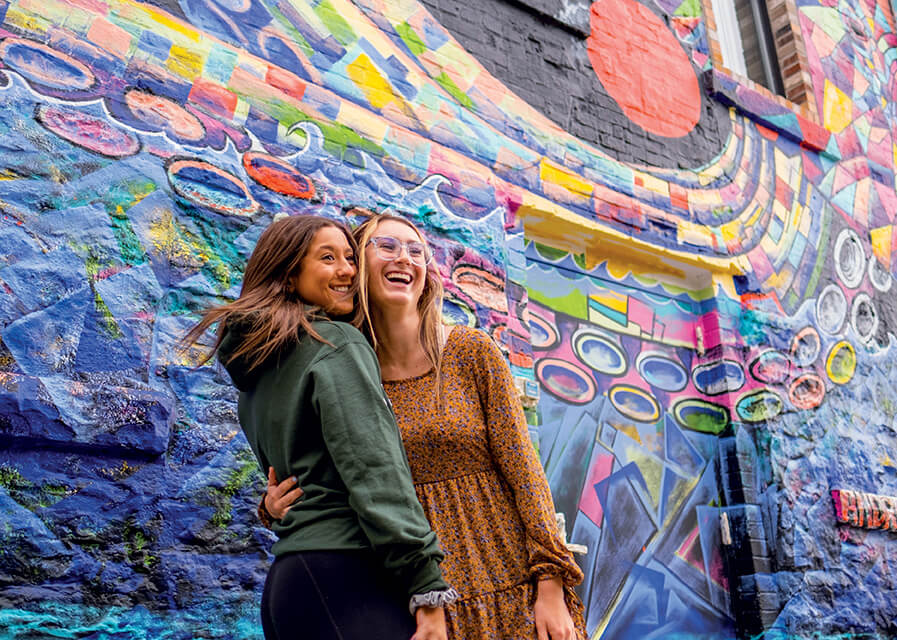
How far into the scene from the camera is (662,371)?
4641mm

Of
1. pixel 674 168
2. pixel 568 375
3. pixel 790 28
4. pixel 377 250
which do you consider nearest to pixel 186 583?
pixel 377 250

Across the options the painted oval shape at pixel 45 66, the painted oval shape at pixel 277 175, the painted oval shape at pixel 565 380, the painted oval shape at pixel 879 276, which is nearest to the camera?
the painted oval shape at pixel 45 66

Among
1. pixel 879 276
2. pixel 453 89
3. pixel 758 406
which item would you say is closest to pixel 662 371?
pixel 758 406

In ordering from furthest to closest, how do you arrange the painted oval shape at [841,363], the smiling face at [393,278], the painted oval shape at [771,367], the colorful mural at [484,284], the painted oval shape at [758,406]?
the painted oval shape at [841,363] < the painted oval shape at [771,367] < the painted oval shape at [758,406] < the colorful mural at [484,284] < the smiling face at [393,278]

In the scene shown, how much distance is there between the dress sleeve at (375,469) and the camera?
1.32 meters

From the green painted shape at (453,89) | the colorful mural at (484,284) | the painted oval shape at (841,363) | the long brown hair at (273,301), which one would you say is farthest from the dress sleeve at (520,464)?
the painted oval shape at (841,363)

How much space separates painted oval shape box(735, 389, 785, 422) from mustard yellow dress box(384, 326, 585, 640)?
3.39 meters

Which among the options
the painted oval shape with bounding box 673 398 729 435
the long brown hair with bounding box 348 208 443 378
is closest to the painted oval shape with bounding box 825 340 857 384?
the painted oval shape with bounding box 673 398 729 435

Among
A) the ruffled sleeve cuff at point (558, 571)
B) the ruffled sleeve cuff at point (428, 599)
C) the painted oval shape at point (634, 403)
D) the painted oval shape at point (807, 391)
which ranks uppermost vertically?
the painted oval shape at point (807, 391)

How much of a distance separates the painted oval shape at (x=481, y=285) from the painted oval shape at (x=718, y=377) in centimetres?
166

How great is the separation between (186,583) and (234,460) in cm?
46

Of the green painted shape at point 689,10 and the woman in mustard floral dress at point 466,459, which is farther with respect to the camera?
the green painted shape at point 689,10

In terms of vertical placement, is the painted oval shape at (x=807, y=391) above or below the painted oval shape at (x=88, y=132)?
below

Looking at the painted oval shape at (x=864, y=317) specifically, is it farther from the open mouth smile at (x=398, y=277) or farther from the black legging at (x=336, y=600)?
the black legging at (x=336, y=600)
